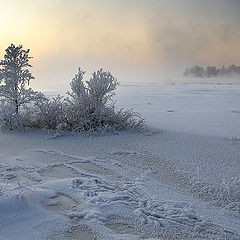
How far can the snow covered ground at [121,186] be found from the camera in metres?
1.68

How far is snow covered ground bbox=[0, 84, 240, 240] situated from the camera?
168 cm

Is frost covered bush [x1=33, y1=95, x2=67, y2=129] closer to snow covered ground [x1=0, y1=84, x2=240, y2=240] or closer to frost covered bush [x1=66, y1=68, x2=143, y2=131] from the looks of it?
frost covered bush [x1=66, y1=68, x2=143, y2=131]

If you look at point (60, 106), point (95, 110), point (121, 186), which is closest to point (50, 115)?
point (60, 106)

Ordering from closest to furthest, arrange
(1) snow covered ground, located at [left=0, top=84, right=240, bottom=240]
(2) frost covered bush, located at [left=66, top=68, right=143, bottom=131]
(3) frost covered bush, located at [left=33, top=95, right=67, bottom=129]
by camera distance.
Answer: (1) snow covered ground, located at [left=0, top=84, right=240, bottom=240] < (2) frost covered bush, located at [left=66, top=68, right=143, bottom=131] < (3) frost covered bush, located at [left=33, top=95, right=67, bottom=129]

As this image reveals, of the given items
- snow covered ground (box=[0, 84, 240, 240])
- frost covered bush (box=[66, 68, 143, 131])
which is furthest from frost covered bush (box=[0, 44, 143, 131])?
snow covered ground (box=[0, 84, 240, 240])

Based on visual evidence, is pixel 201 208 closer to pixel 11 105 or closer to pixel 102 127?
pixel 102 127

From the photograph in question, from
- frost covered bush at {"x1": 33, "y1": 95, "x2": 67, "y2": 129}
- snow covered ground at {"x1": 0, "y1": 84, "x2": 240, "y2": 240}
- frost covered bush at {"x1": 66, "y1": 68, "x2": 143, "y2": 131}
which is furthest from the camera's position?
frost covered bush at {"x1": 33, "y1": 95, "x2": 67, "y2": 129}

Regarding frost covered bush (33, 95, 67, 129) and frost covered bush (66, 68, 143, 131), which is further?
frost covered bush (33, 95, 67, 129)

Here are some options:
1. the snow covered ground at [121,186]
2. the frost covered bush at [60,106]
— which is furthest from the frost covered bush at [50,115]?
the snow covered ground at [121,186]

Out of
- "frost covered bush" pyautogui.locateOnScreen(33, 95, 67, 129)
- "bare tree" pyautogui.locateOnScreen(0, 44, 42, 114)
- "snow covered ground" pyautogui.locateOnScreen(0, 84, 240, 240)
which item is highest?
"bare tree" pyautogui.locateOnScreen(0, 44, 42, 114)

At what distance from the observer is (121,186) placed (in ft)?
7.77

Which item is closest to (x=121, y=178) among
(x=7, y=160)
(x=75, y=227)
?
(x=75, y=227)

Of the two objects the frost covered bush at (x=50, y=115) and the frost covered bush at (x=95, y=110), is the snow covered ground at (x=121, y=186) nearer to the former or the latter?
the frost covered bush at (x=95, y=110)

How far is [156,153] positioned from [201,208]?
4.79ft
